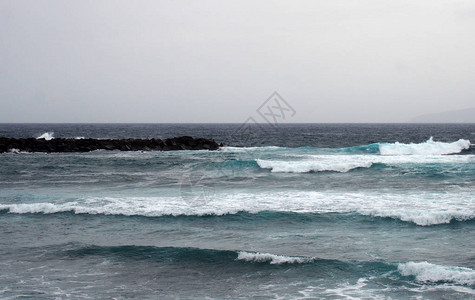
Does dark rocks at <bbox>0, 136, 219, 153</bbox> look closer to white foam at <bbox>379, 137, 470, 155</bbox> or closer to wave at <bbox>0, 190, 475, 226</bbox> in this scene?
white foam at <bbox>379, 137, 470, 155</bbox>

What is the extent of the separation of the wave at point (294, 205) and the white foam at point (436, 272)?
420 cm

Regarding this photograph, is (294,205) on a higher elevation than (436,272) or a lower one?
higher

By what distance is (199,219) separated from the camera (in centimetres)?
1461

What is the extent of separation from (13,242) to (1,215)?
378cm

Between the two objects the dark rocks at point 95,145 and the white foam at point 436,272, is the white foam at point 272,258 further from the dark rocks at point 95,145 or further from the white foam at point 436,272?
the dark rocks at point 95,145

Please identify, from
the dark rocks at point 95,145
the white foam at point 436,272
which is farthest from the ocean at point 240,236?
the dark rocks at point 95,145

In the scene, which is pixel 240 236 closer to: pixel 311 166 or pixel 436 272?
pixel 436 272

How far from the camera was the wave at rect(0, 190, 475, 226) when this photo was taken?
14477 mm

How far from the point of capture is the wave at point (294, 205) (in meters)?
14.5

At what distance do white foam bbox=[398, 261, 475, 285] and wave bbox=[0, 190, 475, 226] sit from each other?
4204 mm

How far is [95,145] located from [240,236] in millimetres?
31598

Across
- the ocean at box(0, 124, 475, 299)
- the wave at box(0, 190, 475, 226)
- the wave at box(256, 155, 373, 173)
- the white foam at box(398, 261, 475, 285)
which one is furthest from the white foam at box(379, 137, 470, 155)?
the white foam at box(398, 261, 475, 285)

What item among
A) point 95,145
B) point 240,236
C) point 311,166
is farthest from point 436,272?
point 95,145

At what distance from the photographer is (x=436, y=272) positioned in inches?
367
